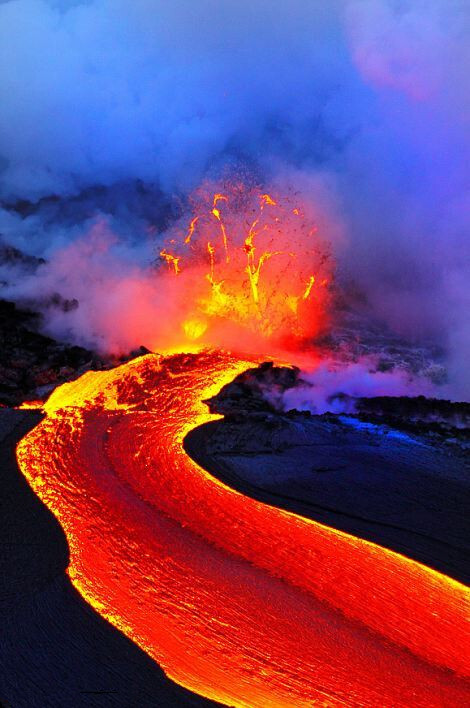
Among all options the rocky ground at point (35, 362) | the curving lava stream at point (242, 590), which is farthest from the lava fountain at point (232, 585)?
the rocky ground at point (35, 362)

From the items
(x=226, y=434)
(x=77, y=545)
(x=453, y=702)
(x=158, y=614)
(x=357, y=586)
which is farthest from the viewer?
(x=226, y=434)

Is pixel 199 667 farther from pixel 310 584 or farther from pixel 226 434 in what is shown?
pixel 226 434

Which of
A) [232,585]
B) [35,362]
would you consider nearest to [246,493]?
[232,585]

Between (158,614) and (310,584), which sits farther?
(310,584)

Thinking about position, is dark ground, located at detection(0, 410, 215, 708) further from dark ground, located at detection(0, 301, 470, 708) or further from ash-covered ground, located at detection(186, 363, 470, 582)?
ash-covered ground, located at detection(186, 363, 470, 582)

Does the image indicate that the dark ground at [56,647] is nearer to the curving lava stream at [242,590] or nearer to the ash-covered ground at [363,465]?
the curving lava stream at [242,590]

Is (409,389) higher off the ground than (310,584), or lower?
higher

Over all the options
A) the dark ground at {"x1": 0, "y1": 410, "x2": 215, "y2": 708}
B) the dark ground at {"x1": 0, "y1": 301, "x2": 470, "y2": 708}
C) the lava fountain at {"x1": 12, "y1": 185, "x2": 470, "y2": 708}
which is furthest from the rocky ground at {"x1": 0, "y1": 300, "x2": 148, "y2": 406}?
the dark ground at {"x1": 0, "y1": 410, "x2": 215, "y2": 708}

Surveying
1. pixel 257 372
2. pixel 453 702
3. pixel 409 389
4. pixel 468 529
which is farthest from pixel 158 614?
pixel 409 389
